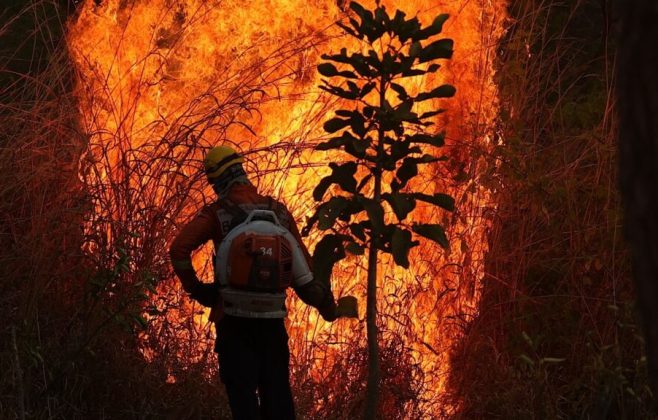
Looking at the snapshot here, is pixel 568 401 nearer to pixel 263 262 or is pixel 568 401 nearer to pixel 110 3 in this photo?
pixel 263 262

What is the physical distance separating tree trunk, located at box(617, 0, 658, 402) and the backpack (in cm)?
296

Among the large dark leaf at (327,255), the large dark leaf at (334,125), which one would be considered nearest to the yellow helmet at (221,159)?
the large dark leaf at (334,125)

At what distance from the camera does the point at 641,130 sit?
2479mm

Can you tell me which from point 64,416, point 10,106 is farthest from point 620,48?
point 10,106

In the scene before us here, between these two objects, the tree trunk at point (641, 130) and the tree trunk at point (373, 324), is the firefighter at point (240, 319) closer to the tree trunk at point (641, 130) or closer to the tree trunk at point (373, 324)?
the tree trunk at point (373, 324)

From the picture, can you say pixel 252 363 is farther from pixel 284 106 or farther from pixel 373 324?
pixel 284 106

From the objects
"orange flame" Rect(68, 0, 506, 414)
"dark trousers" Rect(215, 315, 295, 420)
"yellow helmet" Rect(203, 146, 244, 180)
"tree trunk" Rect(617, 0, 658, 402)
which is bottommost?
"tree trunk" Rect(617, 0, 658, 402)

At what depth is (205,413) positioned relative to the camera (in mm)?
6844

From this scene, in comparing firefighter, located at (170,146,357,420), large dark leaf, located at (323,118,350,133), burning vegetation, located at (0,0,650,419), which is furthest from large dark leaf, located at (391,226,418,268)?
burning vegetation, located at (0,0,650,419)

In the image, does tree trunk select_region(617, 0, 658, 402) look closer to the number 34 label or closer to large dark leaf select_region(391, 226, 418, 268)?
the number 34 label

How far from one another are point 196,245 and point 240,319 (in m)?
0.37

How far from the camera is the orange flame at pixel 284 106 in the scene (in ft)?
25.0

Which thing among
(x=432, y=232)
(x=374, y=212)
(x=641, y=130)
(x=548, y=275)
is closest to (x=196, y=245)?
(x=374, y=212)

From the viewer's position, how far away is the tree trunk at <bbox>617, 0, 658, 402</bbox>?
8.07ft
